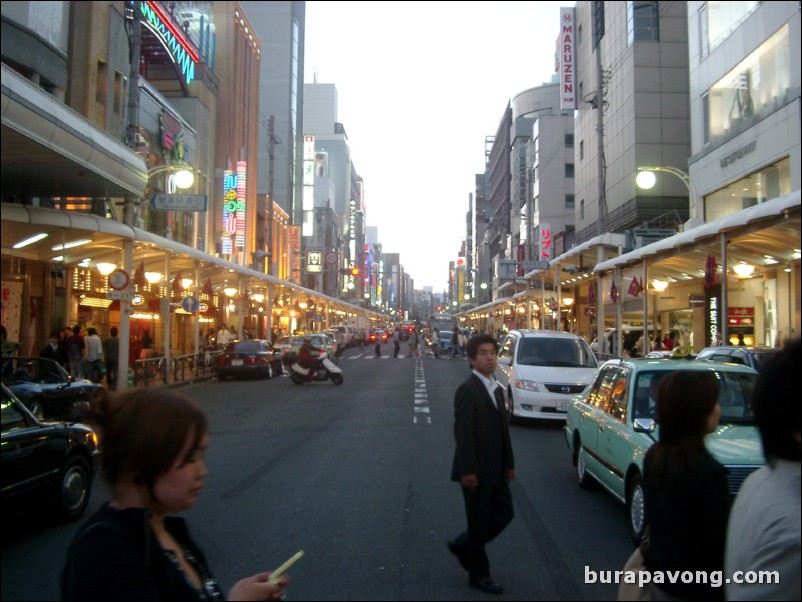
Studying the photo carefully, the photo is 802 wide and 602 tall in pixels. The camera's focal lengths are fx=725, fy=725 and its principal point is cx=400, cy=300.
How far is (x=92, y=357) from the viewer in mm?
19406

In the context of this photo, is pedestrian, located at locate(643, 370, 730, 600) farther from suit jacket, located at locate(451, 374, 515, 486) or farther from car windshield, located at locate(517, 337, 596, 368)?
car windshield, located at locate(517, 337, 596, 368)

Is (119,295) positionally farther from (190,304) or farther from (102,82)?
(102,82)

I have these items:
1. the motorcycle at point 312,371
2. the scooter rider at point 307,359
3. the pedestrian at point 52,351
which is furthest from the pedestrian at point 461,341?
the pedestrian at point 52,351

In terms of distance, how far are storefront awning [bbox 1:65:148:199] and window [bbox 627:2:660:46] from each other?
27.8m

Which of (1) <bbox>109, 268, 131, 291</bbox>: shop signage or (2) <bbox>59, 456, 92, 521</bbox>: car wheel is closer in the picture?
(2) <bbox>59, 456, 92, 521</bbox>: car wheel

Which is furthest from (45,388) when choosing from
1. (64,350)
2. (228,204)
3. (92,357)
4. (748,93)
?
(228,204)

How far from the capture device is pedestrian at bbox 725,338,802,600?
204 centimetres

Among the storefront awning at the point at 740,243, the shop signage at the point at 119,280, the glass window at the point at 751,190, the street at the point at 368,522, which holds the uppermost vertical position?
the glass window at the point at 751,190

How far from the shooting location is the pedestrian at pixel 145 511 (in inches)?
71.6

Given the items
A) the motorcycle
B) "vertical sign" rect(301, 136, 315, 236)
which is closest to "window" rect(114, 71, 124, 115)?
the motorcycle

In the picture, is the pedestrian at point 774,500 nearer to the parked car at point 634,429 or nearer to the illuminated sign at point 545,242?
the parked car at point 634,429

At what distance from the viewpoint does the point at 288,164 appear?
76438 millimetres

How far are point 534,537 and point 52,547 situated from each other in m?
4.33

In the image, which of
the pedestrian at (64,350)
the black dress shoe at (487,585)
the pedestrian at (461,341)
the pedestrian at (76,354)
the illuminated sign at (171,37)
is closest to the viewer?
the black dress shoe at (487,585)
